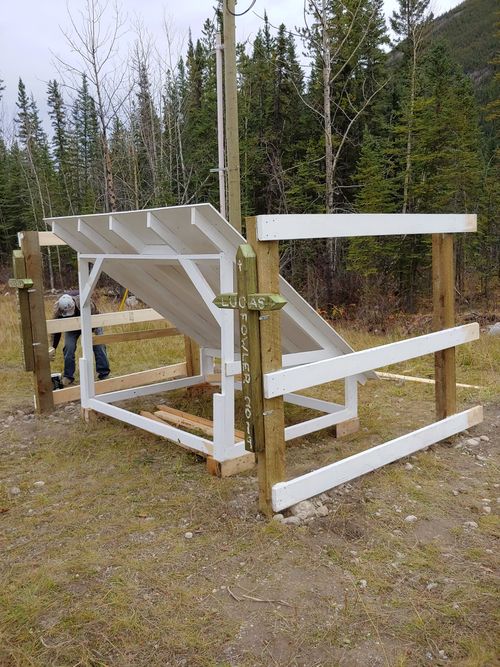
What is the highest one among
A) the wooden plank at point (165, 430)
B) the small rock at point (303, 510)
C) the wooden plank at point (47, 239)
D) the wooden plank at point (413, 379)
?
the wooden plank at point (47, 239)

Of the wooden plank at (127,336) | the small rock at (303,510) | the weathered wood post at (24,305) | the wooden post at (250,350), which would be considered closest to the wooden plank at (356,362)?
the wooden post at (250,350)

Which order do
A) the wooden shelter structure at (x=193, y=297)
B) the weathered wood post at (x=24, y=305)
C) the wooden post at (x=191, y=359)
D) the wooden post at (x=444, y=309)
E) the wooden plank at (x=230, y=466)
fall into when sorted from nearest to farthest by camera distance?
the wooden shelter structure at (x=193, y=297)
the wooden plank at (x=230, y=466)
the wooden post at (x=444, y=309)
the weathered wood post at (x=24, y=305)
the wooden post at (x=191, y=359)

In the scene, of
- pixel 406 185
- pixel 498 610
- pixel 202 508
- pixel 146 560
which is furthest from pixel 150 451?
pixel 406 185

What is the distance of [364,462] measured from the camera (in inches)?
182

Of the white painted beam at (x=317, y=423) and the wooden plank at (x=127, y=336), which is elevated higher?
the wooden plank at (x=127, y=336)

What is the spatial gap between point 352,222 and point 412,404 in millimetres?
3377

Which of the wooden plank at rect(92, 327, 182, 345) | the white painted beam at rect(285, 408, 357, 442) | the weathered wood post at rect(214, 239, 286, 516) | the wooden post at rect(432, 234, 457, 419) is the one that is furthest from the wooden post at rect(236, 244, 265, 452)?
the wooden plank at rect(92, 327, 182, 345)

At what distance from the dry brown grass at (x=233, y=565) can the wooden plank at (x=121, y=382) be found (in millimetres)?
1563

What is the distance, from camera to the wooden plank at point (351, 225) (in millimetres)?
3752

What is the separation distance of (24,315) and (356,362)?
172 inches

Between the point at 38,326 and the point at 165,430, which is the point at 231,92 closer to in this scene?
the point at 38,326

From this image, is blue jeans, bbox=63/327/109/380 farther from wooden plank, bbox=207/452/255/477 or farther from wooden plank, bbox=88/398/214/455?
wooden plank, bbox=207/452/255/477

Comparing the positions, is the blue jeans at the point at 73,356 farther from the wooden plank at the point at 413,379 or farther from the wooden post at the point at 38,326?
the wooden plank at the point at 413,379

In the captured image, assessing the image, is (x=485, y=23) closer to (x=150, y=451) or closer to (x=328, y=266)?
(x=328, y=266)
